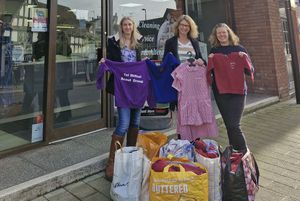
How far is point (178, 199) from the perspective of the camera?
92.7 inches

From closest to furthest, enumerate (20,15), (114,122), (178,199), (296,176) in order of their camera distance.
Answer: (178,199), (296,176), (20,15), (114,122)

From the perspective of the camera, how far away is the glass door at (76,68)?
417 cm

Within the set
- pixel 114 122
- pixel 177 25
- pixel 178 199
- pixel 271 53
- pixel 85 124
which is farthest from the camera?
pixel 271 53

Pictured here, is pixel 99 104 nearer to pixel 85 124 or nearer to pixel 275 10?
pixel 85 124

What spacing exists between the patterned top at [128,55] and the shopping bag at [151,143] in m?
0.86

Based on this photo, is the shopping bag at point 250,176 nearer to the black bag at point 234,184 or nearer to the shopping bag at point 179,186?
the black bag at point 234,184

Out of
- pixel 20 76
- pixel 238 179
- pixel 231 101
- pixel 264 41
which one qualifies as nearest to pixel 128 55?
pixel 231 101

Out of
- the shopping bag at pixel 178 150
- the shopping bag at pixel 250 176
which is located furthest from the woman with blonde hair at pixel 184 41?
the shopping bag at pixel 250 176

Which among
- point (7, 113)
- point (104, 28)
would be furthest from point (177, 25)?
point (7, 113)

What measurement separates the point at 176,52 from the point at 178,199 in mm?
1815

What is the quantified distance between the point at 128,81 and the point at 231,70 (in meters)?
1.15

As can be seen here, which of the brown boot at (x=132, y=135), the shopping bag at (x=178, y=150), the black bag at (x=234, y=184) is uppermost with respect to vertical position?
the brown boot at (x=132, y=135)

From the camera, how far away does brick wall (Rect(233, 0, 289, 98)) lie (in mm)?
7262

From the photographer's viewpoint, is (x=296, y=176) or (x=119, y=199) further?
(x=296, y=176)
